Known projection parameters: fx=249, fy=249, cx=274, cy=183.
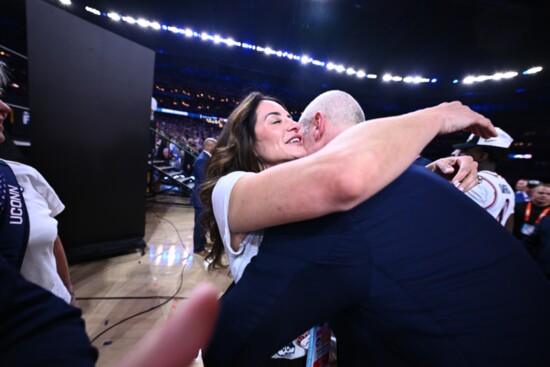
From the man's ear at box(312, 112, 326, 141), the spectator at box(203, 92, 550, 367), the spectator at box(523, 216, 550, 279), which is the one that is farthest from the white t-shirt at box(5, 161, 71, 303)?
the spectator at box(523, 216, 550, 279)

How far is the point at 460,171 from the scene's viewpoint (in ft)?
3.83

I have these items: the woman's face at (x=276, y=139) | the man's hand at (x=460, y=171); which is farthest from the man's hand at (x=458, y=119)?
the woman's face at (x=276, y=139)

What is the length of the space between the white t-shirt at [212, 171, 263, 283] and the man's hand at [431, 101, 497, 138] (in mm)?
684

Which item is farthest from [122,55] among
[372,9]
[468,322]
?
[372,9]

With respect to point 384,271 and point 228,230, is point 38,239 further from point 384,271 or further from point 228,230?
point 384,271

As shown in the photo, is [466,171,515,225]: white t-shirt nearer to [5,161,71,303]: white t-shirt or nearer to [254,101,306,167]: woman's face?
[254,101,306,167]: woman's face

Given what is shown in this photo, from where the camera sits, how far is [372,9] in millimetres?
8406

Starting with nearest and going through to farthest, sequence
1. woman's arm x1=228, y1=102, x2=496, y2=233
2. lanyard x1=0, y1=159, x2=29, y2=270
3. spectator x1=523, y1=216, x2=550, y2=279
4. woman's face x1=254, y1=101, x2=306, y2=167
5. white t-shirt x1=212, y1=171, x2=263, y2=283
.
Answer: woman's arm x1=228, y1=102, x2=496, y2=233
white t-shirt x1=212, y1=171, x2=263, y2=283
lanyard x1=0, y1=159, x2=29, y2=270
woman's face x1=254, y1=101, x2=306, y2=167
spectator x1=523, y1=216, x2=550, y2=279

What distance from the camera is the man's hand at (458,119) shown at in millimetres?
806

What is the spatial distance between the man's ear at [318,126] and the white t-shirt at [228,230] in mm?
549

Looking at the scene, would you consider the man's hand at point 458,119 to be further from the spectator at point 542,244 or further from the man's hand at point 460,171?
the spectator at point 542,244

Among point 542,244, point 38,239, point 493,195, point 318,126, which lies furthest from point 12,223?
point 542,244

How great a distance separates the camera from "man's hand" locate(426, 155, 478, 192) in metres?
1.15

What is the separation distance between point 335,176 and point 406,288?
34 centimetres
